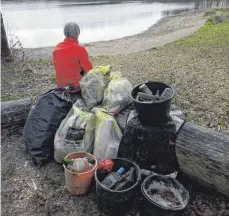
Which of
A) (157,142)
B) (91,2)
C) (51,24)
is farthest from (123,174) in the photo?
(91,2)

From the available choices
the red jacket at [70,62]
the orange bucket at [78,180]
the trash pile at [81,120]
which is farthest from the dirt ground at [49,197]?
the red jacket at [70,62]

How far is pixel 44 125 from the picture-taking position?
374 cm

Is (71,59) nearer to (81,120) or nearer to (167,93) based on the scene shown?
(81,120)

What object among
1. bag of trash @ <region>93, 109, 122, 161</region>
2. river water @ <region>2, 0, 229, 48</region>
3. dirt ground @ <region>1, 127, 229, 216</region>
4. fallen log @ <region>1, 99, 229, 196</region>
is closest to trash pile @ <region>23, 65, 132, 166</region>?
bag of trash @ <region>93, 109, 122, 161</region>

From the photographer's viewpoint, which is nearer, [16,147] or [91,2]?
[16,147]

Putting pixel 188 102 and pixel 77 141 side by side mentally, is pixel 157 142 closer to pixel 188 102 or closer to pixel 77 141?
pixel 77 141

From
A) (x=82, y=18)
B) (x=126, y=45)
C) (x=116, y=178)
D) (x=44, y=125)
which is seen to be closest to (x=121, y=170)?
(x=116, y=178)

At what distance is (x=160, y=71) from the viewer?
6852mm

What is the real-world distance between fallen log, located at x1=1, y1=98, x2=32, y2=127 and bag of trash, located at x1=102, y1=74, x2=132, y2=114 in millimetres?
1394

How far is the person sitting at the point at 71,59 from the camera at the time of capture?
167 inches

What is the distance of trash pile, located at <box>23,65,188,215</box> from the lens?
303cm

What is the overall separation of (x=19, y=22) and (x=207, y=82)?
2071 cm

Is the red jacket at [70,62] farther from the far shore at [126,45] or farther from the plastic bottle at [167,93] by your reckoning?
the far shore at [126,45]

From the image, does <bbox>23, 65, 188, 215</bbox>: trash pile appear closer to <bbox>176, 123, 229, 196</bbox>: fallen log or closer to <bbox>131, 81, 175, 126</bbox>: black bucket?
<bbox>131, 81, 175, 126</bbox>: black bucket
